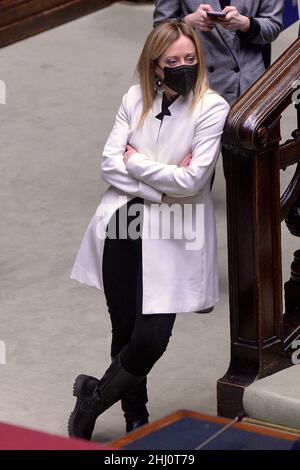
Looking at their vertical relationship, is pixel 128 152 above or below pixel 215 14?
below

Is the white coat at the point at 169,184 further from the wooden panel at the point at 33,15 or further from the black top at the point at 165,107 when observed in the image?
the wooden panel at the point at 33,15

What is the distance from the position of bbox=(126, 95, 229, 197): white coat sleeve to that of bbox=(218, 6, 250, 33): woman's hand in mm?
1025

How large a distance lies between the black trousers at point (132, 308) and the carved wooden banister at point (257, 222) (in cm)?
28

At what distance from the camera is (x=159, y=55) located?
17.1ft

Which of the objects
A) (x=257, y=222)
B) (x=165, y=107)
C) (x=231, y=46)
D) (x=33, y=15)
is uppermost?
(x=33, y=15)

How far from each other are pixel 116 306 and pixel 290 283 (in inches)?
30.8

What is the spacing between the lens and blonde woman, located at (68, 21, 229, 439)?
518 centimetres

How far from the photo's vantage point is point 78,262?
18.1 feet

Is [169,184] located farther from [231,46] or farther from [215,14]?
[231,46]

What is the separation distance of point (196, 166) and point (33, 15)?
21.4 ft

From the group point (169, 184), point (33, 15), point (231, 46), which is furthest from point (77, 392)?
point (33, 15)

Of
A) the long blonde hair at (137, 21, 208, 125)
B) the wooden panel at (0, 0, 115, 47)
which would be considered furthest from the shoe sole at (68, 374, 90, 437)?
the wooden panel at (0, 0, 115, 47)
